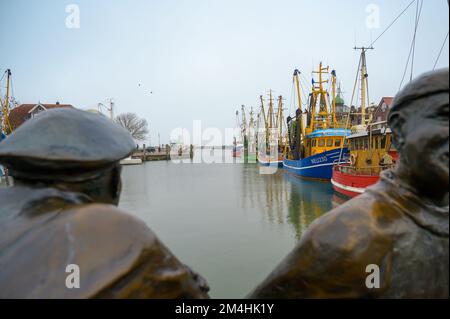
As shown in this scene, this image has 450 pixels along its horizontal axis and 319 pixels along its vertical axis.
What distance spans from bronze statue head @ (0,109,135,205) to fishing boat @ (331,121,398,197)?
1116 cm

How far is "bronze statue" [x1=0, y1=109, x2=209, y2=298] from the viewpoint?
90 centimetres

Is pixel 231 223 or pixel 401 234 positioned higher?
pixel 401 234

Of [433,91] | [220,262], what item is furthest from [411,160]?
[220,262]

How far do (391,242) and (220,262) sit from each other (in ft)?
19.9

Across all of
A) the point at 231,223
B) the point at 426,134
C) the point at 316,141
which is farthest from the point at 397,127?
the point at 316,141

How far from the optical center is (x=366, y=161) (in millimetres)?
13961

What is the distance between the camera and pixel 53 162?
1.13 metres

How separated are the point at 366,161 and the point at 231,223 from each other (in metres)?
7.51

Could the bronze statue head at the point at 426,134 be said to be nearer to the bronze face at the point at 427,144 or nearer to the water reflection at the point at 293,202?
the bronze face at the point at 427,144

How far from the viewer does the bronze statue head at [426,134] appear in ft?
4.01

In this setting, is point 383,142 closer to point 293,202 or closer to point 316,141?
point 293,202

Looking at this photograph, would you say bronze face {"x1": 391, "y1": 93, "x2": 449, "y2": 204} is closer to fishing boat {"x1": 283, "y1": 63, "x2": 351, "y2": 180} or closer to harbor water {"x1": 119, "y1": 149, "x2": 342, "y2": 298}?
harbor water {"x1": 119, "y1": 149, "x2": 342, "y2": 298}

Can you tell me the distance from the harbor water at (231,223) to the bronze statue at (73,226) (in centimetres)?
486
